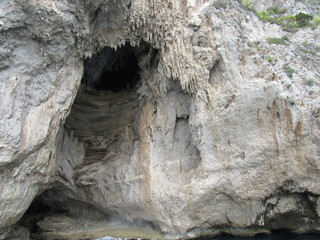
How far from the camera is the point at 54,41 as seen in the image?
34.1 ft

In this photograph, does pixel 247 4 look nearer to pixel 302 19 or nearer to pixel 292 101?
pixel 302 19

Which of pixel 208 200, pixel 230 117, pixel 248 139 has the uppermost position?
pixel 230 117

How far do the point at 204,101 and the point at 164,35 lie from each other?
9.50 feet

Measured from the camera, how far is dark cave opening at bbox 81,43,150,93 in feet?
50.5

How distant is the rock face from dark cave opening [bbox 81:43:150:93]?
193 centimetres

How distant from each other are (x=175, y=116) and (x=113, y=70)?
588 cm

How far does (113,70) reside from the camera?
16.9 metres

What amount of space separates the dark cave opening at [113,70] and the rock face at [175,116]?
1929mm

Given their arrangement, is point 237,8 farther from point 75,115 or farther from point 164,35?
point 75,115

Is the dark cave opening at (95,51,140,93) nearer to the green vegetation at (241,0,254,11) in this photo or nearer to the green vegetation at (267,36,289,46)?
the green vegetation at (241,0,254,11)

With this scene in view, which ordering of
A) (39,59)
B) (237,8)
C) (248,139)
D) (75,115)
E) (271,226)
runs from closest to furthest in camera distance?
(39,59)
(248,139)
(271,226)
(237,8)
(75,115)

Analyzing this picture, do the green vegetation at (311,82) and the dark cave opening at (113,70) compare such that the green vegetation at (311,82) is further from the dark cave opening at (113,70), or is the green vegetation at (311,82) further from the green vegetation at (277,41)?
the dark cave opening at (113,70)

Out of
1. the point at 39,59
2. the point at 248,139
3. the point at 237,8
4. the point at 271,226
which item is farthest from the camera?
the point at 237,8

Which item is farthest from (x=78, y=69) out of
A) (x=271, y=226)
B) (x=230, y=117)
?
(x=271, y=226)
